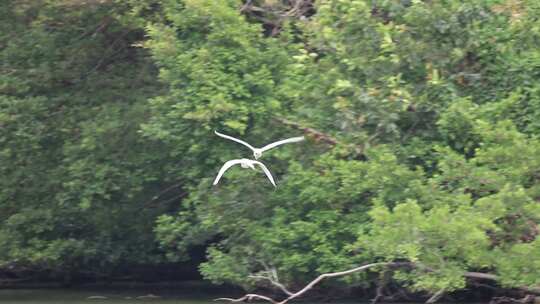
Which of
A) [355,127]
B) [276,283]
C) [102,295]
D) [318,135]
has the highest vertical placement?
[355,127]

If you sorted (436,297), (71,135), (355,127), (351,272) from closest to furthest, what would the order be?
(436,297), (351,272), (355,127), (71,135)

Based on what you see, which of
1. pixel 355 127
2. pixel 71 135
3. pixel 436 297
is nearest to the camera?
pixel 436 297

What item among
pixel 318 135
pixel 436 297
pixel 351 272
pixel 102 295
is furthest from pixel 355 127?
pixel 102 295

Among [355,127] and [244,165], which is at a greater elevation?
[355,127]

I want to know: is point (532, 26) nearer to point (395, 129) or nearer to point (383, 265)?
point (395, 129)

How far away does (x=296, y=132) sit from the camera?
15578 mm

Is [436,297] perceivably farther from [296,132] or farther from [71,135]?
[71,135]

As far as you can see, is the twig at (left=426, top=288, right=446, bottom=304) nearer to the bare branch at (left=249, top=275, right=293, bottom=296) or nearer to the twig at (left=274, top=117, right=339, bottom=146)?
the bare branch at (left=249, top=275, right=293, bottom=296)

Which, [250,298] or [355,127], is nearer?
[355,127]

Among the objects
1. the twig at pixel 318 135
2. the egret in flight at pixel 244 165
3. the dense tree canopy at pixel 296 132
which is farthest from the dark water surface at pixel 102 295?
the twig at pixel 318 135

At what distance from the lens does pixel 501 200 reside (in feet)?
44.9

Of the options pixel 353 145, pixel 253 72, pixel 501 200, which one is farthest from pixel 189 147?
pixel 501 200

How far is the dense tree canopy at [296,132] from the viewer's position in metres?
14.0

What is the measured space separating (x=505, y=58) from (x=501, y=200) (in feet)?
7.25
